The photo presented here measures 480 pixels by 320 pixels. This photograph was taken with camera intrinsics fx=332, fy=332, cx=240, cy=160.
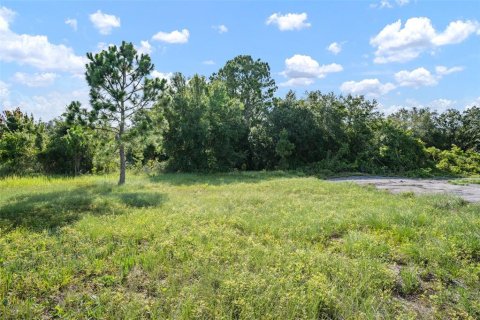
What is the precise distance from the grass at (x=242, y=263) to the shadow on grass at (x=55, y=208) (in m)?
0.06

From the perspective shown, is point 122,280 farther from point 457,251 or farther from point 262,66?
point 262,66

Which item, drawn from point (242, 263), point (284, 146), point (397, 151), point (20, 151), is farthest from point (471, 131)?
point (20, 151)

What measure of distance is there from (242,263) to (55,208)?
547 centimetres

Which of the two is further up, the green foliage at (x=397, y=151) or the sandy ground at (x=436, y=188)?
the green foliage at (x=397, y=151)

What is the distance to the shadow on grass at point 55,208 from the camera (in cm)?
645

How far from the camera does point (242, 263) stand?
14.2ft

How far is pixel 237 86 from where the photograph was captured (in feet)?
95.8

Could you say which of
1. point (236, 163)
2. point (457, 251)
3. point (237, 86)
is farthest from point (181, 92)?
point (457, 251)

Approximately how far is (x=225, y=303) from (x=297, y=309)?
0.74 m

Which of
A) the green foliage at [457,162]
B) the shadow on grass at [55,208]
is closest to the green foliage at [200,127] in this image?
the shadow on grass at [55,208]

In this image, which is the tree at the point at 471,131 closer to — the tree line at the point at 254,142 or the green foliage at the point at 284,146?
the tree line at the point at 254,142

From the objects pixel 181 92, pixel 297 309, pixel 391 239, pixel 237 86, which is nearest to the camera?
pixel 297 309

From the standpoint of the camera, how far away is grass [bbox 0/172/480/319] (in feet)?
11.2

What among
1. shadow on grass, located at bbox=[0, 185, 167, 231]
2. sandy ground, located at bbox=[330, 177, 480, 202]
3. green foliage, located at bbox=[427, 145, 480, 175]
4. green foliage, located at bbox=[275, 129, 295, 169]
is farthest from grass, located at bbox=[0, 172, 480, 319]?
green foliage, located at bbox=[427, 145, 480, 175]
